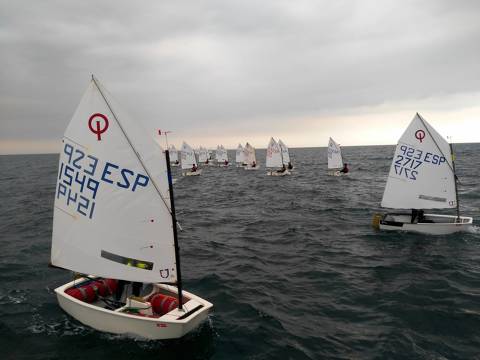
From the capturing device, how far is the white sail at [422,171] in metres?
22.4

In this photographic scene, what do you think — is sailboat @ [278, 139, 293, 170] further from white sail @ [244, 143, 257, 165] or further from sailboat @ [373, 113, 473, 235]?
sailboat @ [373, 113, 473, 235]

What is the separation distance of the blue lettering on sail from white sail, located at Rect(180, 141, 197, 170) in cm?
5882

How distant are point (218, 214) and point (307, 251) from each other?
45.2 feet

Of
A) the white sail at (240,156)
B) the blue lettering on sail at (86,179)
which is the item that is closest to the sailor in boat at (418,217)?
the blue lettering on sail at (86,179)

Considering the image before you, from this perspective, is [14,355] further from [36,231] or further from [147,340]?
[36,231]

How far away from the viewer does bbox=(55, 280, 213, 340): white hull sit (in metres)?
9.63

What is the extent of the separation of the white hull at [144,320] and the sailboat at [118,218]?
31 mm

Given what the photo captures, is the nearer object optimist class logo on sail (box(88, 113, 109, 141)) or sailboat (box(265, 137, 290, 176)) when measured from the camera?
optimist class logo on sail (box(88, 113, 109, 141))

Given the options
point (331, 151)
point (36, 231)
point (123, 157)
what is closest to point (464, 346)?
point (123, 157)

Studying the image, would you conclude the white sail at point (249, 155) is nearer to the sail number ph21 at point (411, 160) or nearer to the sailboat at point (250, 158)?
the sailboat at point (250, 158)

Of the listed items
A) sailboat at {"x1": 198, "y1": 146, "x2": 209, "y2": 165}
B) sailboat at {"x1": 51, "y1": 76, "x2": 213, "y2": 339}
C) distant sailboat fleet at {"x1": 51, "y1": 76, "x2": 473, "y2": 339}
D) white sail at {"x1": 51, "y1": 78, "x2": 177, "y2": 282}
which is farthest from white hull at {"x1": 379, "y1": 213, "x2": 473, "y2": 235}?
sailboat at {"x1": 198, "y1": 146, "x2": 209, "y2": 165}

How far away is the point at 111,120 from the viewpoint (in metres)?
9.61

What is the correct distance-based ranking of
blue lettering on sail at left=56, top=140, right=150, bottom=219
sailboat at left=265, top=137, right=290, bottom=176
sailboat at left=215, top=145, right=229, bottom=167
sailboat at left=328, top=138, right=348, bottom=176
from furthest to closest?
1. sailboat at left=215, top=145, right=229, bottom=167
2. sailboat at left=265, top=137, right=290, bottom=176
3. sailboat at left=328, top=138, right=348, bottom=176
4. blue lettering on sail at left=56, top=140, right=150, bottom=219

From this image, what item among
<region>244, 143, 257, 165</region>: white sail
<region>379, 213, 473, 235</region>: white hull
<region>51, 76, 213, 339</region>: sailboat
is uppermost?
<region>244, 143, 257, 165</region>: white sail
